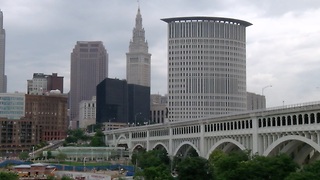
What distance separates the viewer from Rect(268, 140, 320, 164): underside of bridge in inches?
4013

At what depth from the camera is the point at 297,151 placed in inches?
4139

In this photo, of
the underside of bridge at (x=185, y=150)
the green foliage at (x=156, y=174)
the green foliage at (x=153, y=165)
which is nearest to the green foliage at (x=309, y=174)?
the green foliage at (x=153, y=165)

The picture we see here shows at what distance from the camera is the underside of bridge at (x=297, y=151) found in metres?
102

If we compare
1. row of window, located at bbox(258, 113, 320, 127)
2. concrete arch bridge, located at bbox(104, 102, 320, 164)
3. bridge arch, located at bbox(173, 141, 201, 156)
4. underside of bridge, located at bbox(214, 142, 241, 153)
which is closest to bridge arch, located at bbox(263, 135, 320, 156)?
concrete arch bridge, located at bbox(104, 102, 320, 164)

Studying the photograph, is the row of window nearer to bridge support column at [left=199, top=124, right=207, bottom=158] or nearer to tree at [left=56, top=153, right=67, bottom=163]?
bridge support column at [left=199, top=124, right=207, bottom=158]

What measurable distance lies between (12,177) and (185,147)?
212 feet

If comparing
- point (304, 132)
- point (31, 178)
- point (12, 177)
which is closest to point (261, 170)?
point (304, 132)

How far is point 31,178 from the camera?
4993 inches

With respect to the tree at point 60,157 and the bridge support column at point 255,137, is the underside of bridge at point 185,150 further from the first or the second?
the bridge support column at point 255,137

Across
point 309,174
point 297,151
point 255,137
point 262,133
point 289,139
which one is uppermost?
point 262,133

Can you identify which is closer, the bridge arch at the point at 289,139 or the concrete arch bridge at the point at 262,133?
the bridge arch at the point at 289,139

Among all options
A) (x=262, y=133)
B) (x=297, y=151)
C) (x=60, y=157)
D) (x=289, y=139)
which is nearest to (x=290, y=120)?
(x=289, y=139)

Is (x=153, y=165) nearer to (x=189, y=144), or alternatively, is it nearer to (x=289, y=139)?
(x=189, y=144)

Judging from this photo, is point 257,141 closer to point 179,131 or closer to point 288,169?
point 288,169
